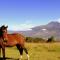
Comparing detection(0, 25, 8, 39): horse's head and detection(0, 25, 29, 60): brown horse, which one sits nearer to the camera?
detection(0, 25, 8, 39): horse's head

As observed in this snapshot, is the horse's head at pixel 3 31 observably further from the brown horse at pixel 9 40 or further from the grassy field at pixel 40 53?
the grassy field at pixel 40 53

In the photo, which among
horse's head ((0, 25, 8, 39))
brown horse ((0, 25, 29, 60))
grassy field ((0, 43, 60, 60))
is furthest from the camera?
grassy field ((0, 43, 60, 60))

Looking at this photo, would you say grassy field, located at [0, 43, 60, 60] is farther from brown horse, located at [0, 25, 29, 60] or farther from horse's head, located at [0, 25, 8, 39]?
horse's head, located at [0, 25, 8, 39]

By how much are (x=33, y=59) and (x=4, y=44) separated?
278 cm

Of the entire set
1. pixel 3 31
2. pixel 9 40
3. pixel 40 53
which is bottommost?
pixel 40 53

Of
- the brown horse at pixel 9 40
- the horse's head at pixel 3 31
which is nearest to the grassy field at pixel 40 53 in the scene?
the brown horse at pixel 9 40

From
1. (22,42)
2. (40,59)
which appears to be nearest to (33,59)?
(40,59)

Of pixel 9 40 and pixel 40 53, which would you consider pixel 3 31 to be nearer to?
pixel 9 40

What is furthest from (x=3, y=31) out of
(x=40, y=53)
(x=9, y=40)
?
(x=40, y=53)

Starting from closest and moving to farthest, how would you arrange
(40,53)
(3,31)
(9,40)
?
(3,31) → (9,40) → (40,53)

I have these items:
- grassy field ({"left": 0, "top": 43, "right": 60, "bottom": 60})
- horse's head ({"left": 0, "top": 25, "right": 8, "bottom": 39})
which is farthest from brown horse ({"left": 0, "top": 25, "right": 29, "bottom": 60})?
grassy field ({"left": 0, "top": 43, "right": 60, "bottom": 60})

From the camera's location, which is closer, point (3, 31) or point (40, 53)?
point (3, 31)

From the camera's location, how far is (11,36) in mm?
16500

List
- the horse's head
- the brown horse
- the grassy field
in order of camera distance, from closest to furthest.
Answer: the horse's head
the brown horse
the grassy field
